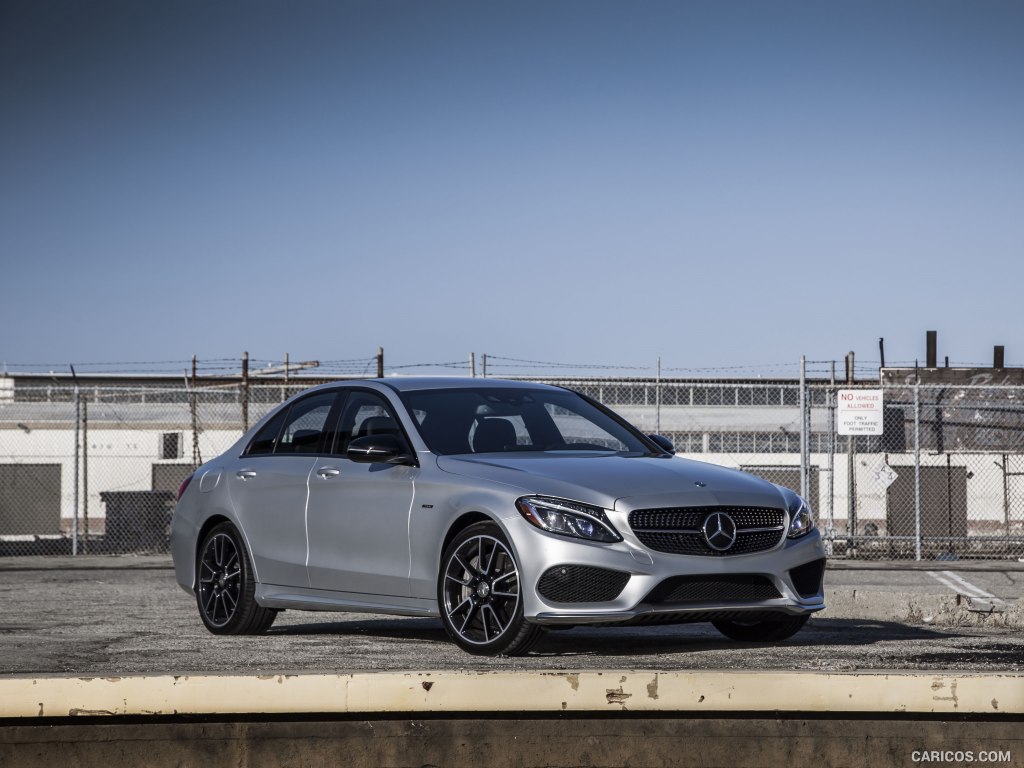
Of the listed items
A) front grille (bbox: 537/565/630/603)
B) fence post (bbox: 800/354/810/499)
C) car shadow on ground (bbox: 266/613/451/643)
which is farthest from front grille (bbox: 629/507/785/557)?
fence post (bbox: 800/354/810/499)

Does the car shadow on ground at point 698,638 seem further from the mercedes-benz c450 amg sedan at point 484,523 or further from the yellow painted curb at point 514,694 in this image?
the yellow painted curb at point 514,694

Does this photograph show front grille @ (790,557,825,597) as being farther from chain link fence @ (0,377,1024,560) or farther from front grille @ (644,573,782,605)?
chain link fence @ (0,377,1024,560)

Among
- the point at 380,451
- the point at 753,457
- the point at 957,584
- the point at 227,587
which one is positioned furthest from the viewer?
the point at 753,457

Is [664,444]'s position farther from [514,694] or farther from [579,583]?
[514,694]

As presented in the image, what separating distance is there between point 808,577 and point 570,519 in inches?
57.1

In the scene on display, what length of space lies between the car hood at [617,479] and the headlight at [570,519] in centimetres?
5

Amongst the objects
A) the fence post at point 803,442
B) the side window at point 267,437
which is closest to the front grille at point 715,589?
the side window at point 267,437

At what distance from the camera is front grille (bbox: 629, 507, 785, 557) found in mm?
7480

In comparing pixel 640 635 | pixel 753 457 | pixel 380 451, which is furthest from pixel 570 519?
pixel 753 457

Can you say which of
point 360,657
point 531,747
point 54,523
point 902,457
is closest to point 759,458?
point 902,457

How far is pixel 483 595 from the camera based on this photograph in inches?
302

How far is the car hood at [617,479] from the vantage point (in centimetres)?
754

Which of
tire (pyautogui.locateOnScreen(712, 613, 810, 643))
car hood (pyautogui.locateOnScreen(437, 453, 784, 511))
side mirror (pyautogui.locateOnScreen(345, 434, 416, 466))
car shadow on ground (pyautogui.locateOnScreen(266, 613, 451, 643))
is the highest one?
side mirror (pyautogui.locateOnScreen(345, 434, 416, 466))

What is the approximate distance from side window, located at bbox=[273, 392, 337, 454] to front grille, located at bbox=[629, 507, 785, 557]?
256 centimetres
